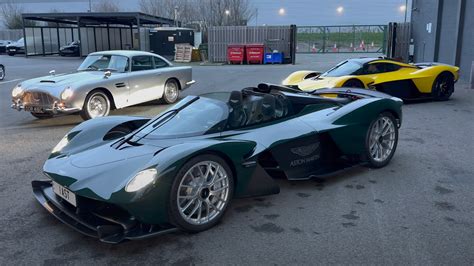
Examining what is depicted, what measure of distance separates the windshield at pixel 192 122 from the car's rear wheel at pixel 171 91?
7.01 m

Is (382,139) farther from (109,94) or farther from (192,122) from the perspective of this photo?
(109,94)

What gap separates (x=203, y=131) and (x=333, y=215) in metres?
1.51

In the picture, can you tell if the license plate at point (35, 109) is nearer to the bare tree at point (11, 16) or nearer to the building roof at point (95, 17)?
the building roof at point (95, 17)

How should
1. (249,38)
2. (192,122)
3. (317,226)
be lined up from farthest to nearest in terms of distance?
(249,38) → (192,122) → (317,226)

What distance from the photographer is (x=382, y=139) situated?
588 cm

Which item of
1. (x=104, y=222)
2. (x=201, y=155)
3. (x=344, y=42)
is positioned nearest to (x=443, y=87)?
(x=201, y=155)

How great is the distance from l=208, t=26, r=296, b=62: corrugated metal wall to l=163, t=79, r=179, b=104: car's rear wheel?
1731 cm

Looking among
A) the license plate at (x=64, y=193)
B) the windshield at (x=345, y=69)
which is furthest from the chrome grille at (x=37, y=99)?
the windshield at (x=345, y=69)

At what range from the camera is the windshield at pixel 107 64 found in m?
10.4

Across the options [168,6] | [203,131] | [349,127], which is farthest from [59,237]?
[168,6]

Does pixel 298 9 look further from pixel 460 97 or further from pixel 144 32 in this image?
pixel 460 97

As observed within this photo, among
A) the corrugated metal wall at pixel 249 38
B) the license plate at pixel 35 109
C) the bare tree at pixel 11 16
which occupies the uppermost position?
the bare tree at pixel 11 16

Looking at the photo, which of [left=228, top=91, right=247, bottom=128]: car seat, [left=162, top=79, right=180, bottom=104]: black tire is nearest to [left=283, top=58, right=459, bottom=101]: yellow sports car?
[left=162, top=79, right=180, bottom=104]: black tire

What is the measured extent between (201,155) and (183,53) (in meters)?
28.0
